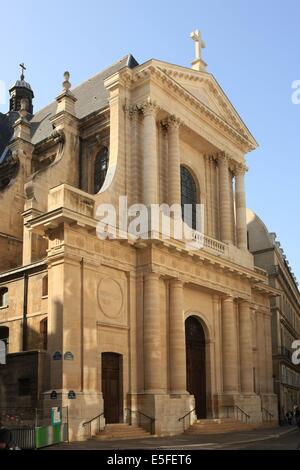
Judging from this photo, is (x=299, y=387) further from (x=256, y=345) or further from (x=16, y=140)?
(x=16, y=140)

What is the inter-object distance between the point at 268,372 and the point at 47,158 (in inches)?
627

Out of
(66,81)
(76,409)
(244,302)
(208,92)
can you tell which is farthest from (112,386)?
(208,92)

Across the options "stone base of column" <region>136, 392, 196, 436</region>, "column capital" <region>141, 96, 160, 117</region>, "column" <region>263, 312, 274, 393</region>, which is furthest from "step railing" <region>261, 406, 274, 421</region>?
"column capital" <region>141, 96, 160, 117</region>

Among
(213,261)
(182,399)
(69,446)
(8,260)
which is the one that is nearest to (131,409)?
(182,399)

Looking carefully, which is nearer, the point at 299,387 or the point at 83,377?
the point at 83,377

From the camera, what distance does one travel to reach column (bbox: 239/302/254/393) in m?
28.4

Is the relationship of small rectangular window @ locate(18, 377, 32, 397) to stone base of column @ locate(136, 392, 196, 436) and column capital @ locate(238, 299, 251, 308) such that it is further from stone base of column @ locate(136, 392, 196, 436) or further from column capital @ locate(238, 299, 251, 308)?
column capital @ locate(238, 299, 251, 308)

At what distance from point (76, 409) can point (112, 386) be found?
287cm

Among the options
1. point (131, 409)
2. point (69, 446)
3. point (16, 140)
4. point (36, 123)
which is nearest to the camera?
point (69, 446)

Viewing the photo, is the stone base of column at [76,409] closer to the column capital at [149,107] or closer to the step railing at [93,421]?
the step railing at [93,421]

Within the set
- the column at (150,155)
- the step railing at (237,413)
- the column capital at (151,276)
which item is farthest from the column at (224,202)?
the step railing at (237,413)

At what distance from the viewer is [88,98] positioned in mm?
30484

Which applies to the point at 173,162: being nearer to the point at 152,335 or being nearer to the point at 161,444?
the point at 152,335

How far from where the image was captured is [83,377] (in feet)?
65.5
